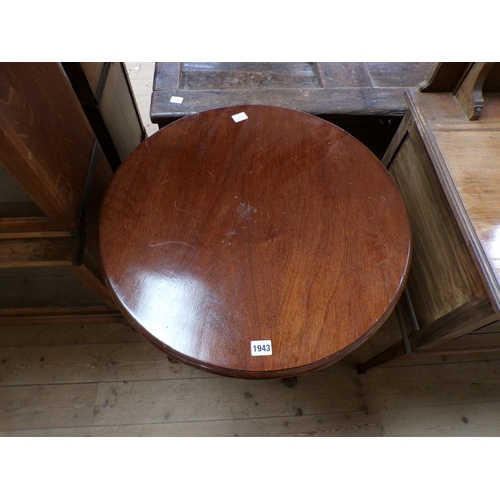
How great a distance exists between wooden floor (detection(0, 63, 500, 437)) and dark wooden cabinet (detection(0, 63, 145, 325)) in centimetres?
15

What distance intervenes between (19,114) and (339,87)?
1079mm

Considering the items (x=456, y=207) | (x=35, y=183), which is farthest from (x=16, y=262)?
(x=456, y=207)

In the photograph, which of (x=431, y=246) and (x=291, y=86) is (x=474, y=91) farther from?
(x=291, y=86)

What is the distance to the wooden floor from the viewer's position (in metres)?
1.29

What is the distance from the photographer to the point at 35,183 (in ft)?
2.48

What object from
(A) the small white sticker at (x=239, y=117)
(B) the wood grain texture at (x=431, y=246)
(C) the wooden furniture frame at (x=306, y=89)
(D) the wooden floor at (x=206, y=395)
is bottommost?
(D) the wooden floor at (x=206, y=395)

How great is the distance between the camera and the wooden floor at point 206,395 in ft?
4.22

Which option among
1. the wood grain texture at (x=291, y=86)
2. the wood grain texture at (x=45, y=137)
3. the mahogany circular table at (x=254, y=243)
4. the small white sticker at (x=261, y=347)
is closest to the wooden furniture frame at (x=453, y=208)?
the mahogany circular table at (x=254, y=243)

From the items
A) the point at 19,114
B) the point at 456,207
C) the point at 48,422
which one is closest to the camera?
the point at 19,114

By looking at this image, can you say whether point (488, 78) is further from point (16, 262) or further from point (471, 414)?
point (16, 262)

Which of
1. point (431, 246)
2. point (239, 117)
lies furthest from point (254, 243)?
point (431, 246)

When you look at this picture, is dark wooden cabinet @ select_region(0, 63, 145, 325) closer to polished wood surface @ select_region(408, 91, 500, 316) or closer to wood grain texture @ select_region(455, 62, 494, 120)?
polished wood surface @ select_region(408, 91, 500, 316)

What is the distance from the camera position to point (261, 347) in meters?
0.70

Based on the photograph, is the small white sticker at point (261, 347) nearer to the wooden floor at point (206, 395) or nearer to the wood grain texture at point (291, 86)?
the wooden floor at point (206, 395)
